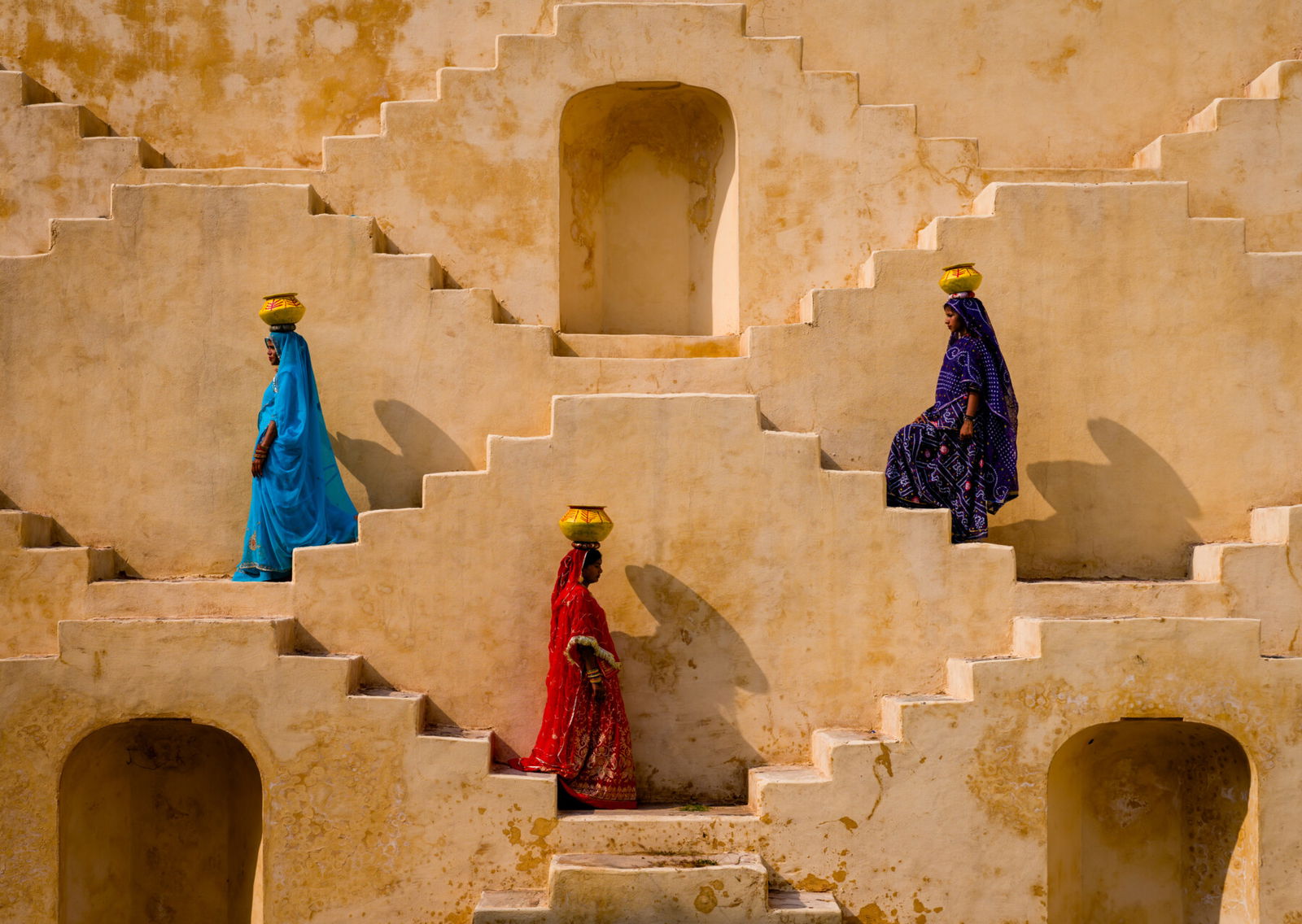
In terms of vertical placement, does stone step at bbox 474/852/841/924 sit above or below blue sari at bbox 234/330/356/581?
below

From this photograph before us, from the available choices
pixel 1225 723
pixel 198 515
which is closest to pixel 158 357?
pixel 198 515

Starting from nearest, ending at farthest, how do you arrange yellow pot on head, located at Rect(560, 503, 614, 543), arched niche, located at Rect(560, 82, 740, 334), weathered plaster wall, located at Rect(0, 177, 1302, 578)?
yellow pot on head, located at Rect(560, 503, 614, 543) → weathered plaster wall, located at Rect(0, 177, 1302, 578) → arched niche, located at Rect(560, 82, 740, 334)

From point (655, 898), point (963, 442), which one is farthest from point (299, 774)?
point (963, 442)

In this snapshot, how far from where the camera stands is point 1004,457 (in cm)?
955

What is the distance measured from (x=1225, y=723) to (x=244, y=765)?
6041 mm

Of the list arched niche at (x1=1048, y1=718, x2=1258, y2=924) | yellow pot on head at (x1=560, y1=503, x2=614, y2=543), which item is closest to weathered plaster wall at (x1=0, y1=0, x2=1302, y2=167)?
yellow pot on head at (x1=560, y1=503, x2=614, y2=543)

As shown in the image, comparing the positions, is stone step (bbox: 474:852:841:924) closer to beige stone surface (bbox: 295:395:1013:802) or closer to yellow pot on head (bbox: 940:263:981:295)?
beige stone surface (bbox: 295:395:1013:802)

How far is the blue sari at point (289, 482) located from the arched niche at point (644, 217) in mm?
2492

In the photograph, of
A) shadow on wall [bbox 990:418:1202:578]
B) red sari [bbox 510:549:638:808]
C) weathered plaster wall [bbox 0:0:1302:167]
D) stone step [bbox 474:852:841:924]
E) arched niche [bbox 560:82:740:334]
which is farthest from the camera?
weathered plaster wall [bbox 0:0:1302:167]

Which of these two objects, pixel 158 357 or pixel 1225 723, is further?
pixel 158 357

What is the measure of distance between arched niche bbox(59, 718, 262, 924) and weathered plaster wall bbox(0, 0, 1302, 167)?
15.2 ft

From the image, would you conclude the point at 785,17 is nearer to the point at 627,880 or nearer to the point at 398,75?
the point at 398,75

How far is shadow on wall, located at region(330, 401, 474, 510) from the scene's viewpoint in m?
10.2

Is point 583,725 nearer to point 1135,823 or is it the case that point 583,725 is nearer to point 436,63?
point 1135,823
